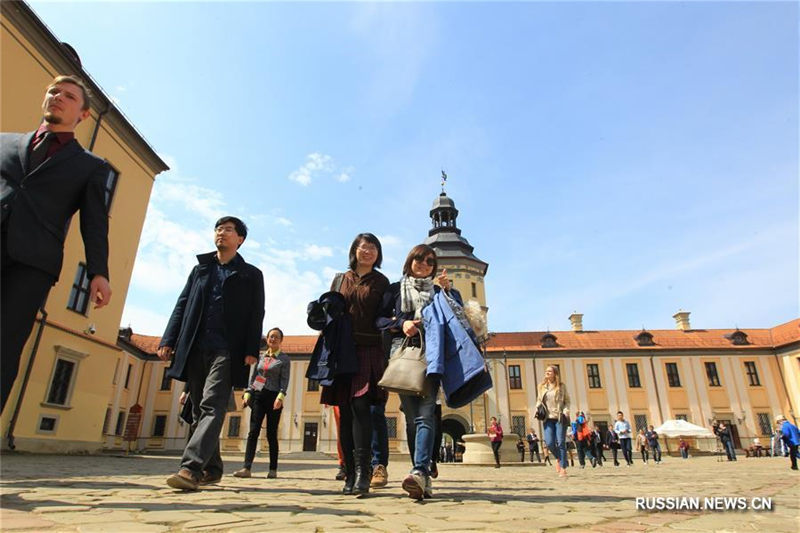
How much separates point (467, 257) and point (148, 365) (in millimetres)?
30618

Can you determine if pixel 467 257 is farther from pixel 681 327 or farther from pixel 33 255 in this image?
pixel 33 255

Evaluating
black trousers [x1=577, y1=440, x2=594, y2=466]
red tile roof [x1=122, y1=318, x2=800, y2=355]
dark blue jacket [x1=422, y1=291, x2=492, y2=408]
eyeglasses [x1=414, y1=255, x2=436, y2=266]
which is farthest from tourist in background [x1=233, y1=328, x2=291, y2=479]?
red tile roof [x1=122, y1=318, x2=800, y2=355]

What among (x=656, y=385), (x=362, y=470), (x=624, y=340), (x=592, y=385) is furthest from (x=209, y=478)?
(x=624, y=340)

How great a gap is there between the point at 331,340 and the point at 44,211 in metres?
2.26

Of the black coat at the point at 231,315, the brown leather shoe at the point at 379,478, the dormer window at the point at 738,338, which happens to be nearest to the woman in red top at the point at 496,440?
the brown leather shoe at the point at 379,478

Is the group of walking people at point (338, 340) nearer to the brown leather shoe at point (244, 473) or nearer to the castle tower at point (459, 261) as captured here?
the brown leather shoe at point (244, 473)

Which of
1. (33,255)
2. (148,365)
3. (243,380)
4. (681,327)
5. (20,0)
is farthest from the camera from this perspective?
(681,327)

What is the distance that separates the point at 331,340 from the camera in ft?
13.3

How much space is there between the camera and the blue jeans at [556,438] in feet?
26.0

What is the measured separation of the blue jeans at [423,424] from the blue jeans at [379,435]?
28.0 inches

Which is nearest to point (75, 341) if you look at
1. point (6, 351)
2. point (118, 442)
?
point (6, 351)

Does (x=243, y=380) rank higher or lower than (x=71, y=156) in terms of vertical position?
lower

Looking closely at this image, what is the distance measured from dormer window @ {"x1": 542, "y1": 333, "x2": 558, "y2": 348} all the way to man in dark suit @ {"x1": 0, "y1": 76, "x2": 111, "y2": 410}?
4179 centimetres

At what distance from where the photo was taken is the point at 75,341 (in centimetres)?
1652
